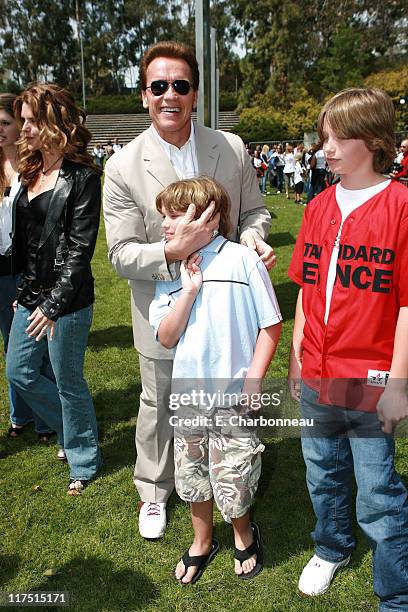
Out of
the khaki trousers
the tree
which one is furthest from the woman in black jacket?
the tree

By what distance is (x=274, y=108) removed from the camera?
52.7 meters

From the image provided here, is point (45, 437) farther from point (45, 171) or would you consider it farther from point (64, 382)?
point (45, 171)

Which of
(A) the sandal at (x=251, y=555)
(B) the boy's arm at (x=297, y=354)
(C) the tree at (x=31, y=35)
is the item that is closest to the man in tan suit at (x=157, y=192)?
(B) the boy's arm at (x=297, y=354)

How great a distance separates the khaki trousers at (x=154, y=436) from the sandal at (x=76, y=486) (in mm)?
441

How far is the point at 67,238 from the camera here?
9.57 ft

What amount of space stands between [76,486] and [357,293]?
7.21 ft

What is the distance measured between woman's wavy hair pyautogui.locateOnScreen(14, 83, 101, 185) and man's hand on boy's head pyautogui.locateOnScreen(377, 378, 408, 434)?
6.21 feet

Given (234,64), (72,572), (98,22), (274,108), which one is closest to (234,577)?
(72,572)

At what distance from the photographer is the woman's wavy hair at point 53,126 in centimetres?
280

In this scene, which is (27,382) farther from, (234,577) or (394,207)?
(394,207)

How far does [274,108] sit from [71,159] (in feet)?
175

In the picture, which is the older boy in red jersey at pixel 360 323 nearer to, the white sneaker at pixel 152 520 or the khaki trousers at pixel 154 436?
the khaki trousers at pixel 154 436

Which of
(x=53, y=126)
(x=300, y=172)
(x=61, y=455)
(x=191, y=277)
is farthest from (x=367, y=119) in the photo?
(x=300, y=172)

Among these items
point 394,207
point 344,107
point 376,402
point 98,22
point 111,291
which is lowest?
point 111,291
